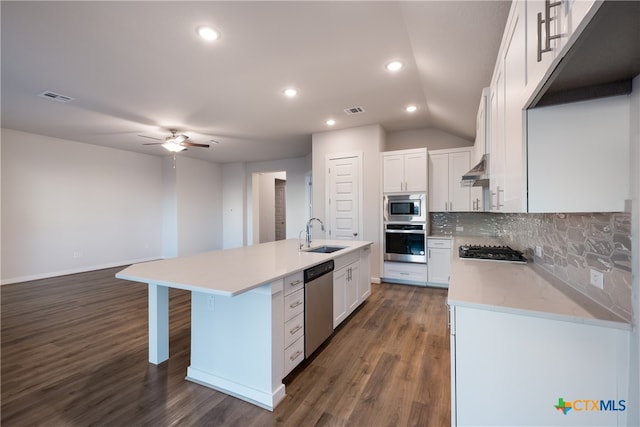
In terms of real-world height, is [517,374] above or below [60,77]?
below

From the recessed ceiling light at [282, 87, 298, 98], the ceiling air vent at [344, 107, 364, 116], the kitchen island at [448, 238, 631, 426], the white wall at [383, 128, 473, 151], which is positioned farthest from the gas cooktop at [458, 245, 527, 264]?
the white wall at [383, 128, 473, 151]

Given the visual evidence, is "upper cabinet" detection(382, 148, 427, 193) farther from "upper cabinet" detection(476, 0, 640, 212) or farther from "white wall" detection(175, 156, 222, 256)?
"white wall" detection(175, 156, 222, 256)

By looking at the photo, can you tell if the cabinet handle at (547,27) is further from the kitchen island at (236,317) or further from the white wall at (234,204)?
the white wall at (234,204)

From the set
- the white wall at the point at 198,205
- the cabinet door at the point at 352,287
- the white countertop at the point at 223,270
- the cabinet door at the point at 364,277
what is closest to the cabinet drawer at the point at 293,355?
the white countertop at the point at 223,270

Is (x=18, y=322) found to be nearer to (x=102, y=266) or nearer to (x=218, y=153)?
(x=102, y=266)

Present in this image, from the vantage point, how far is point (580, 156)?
43.8 inches

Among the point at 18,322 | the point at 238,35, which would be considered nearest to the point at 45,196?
the point at 18,322

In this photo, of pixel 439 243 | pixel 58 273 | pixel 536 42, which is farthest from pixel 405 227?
pixel 58 273

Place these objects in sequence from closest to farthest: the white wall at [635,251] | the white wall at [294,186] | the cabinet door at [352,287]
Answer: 1. the white wall at [635,251]
2. the cabinet door at [352,287]
3. the white wall at [294,186]

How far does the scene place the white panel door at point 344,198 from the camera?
497 cm

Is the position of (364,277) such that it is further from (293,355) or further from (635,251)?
(635,251)

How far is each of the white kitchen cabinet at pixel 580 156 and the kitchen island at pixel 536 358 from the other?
1.42ft

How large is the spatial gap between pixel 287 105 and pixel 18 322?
4.17m

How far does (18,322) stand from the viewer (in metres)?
3.20
